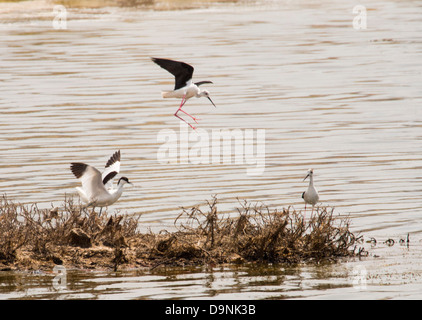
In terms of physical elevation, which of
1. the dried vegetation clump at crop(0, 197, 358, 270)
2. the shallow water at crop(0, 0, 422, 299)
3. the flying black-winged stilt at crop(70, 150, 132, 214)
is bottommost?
the dried vegetation clump at crop(0, 197, 358, 270)

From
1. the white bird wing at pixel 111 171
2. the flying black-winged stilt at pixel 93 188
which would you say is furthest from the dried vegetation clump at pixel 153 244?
the white bird wing at pixel 111 171

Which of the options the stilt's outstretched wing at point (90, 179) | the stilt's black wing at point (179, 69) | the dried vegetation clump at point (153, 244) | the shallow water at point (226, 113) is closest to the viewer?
the dried vegetation clump at point (153, 244)

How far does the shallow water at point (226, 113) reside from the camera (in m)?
13.5

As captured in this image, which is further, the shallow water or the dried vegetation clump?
the shallow water

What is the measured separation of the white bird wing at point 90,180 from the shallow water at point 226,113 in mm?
1312

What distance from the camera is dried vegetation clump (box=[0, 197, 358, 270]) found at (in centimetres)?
1018

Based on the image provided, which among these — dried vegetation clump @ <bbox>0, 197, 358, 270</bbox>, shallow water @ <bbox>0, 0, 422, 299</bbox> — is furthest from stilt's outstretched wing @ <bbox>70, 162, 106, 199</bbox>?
shallow water @ <bbox>0, 0, 422, 299</bbox>

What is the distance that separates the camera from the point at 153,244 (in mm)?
10453

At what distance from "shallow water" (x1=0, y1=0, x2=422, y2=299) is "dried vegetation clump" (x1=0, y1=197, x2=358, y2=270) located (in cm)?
33

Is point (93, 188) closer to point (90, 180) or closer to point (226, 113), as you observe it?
point (90, 180)

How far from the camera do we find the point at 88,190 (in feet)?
36.8

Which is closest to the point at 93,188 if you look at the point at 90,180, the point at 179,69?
the point at 90,180

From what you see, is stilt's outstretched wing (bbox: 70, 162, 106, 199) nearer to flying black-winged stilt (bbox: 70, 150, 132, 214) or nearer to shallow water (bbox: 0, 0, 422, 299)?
flying black-winged stilt (bbox: 70, 150, 132, 214)

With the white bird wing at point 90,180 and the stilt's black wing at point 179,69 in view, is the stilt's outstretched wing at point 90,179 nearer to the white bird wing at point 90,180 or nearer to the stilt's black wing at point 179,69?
the white bird wing at point 90,180
